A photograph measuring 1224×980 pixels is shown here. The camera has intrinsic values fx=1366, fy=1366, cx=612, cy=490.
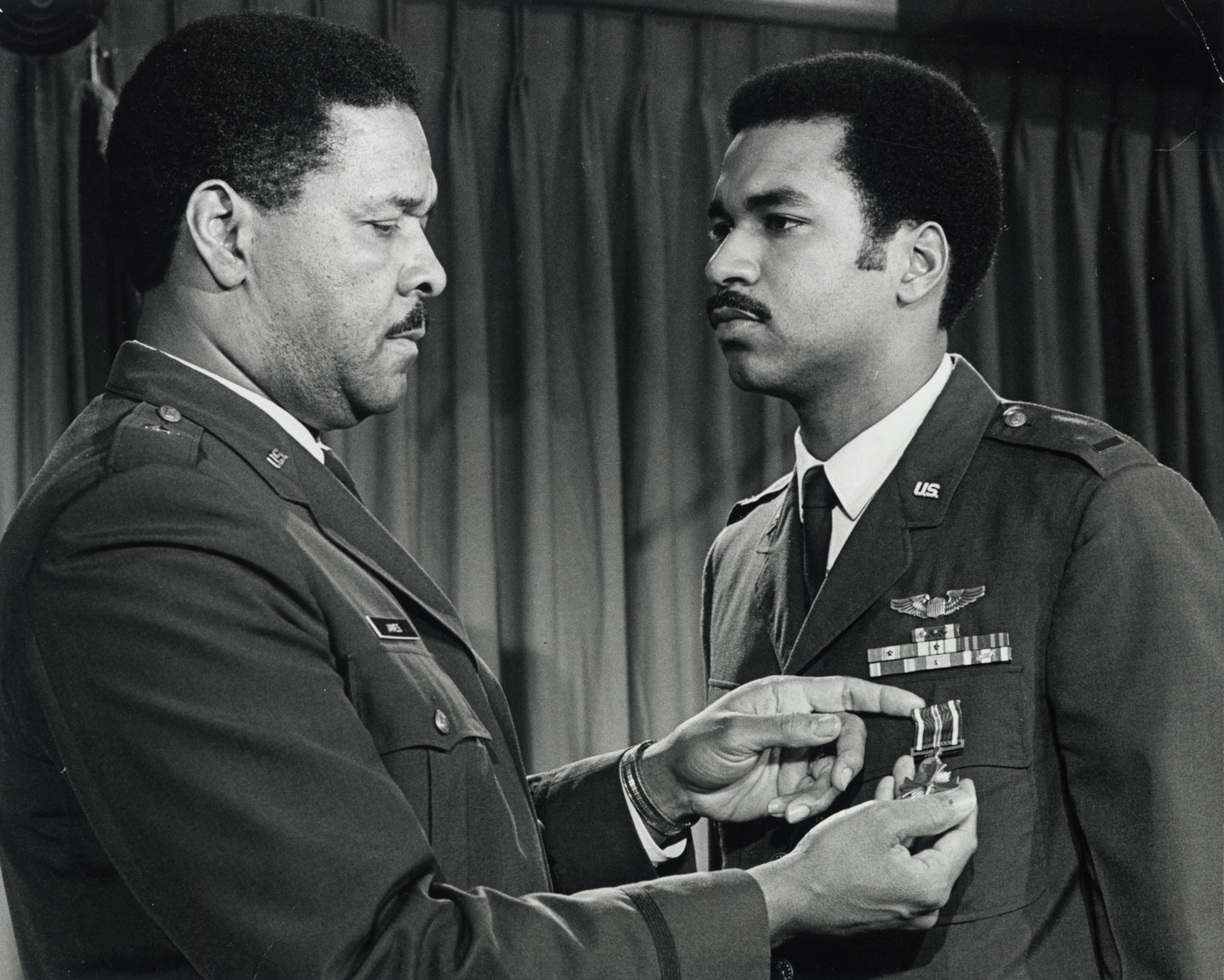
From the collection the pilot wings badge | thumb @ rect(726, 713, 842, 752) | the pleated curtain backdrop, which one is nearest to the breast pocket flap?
thumb @ rect(726, 713, 842, 752)

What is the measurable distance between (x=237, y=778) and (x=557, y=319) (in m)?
1.98

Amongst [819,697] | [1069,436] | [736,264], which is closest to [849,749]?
[819,697]

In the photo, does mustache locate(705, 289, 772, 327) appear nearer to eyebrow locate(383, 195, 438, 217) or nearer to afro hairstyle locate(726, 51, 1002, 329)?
afro hairstyle locate(726, 51, 1002, 329)

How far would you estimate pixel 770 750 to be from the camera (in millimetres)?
1692

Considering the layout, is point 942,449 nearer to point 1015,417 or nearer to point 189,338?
point 1015,417

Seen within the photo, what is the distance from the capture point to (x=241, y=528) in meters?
1.23

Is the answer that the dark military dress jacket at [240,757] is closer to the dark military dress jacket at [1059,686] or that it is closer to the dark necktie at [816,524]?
the dark military dress jacket at [1059,686]

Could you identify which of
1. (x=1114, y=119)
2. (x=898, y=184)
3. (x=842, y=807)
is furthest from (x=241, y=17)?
(x=1114, y=119)

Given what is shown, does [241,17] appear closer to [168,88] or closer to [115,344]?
[168,88]

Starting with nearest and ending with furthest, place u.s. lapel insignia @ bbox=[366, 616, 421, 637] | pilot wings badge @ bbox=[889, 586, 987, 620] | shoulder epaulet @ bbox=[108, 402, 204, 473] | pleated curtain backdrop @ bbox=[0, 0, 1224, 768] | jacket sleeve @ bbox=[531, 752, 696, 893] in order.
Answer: shoulder epaulet @ bbox=[108, 402, 204, 473], u.s. lapel insignia @ bbox=[366, 616, 421, 637], pilot wings badge @ bbox=[889, 586, 987, 620], jacket sleeve @ bbox=[531, 752, 696, 893], pleated curtain backdrop @ bbox=[0, 0, 1224, 768]

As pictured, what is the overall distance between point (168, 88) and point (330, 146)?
18 cm

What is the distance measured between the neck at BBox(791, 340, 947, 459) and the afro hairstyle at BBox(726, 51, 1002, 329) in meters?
0.11

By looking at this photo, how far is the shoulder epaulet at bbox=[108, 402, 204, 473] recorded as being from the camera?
125cm

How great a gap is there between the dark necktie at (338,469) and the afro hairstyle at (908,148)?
2.46 ft
